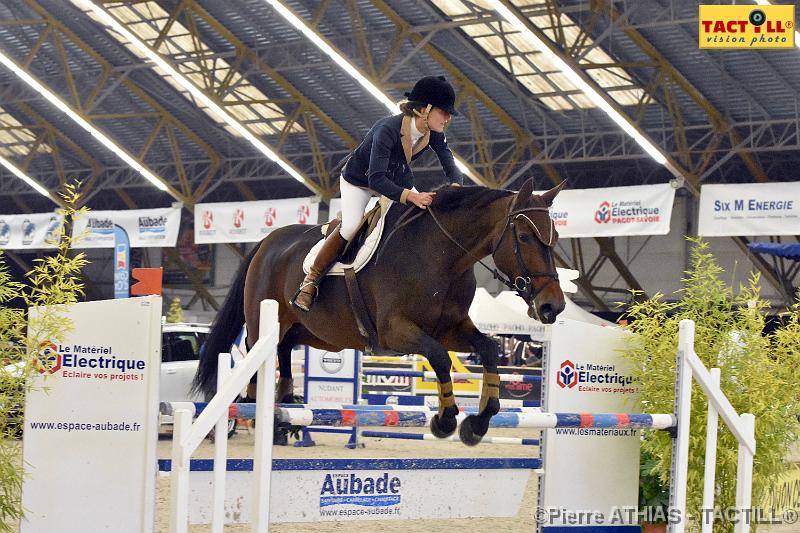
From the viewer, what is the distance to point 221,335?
199 inches

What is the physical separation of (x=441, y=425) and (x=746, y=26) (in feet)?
27.1

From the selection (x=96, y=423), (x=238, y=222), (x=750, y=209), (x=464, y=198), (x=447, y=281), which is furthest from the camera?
(x=238, y=222)

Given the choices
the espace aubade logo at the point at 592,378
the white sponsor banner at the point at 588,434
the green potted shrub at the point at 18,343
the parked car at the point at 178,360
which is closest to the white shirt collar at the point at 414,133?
the white sponsor banner at the point at 588,434

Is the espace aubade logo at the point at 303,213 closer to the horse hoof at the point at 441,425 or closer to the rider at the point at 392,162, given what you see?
the rider at the point at 392,162

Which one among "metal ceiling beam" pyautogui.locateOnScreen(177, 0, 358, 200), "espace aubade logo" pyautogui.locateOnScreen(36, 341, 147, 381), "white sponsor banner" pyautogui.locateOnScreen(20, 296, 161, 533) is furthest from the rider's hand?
"metal ceiling beam" pyautogui.locateOnScreen(177, 0, 358, 200)

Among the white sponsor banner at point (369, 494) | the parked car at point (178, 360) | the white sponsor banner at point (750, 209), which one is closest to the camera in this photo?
the white sponsor banner at point (369, 494)

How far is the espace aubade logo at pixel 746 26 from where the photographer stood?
1047 cm

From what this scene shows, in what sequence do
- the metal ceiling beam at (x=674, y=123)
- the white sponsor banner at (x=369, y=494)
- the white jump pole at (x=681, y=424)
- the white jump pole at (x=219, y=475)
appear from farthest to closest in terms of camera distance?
the metal ceiling beam at (x=674, y=123), the white jump pole at (x=681, y=424), the white sponsor banner at (x=369, y=494), the white jump pole at (x=219, y=475)

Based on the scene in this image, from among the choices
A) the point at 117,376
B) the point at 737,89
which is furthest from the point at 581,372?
the point at 737,89

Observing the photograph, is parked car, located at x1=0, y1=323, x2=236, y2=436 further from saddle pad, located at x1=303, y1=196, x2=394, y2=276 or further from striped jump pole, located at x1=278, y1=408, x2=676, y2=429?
striped jump pole, located at x1=278, y1=408, x2=676, y2=429

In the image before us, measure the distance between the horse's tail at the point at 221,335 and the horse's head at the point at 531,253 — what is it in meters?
1.53

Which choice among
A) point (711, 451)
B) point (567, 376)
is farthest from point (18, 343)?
point (711, 451)

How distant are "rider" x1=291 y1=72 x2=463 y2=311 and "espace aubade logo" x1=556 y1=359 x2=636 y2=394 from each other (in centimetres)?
93

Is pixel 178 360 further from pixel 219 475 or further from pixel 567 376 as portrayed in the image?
pixel 219 475
